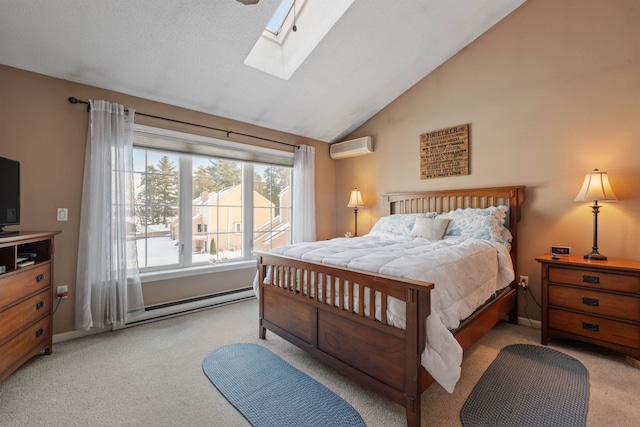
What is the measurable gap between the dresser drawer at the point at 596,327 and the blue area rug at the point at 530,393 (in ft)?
0.75

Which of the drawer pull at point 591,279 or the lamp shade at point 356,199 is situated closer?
the drawer pull at point 591,279

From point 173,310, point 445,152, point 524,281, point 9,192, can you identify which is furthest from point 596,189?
point 9,192

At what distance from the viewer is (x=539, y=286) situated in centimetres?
283

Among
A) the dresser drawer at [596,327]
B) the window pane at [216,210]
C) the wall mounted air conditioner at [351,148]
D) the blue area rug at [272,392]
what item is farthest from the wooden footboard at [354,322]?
the wall mounted air conditioner at [351,148]

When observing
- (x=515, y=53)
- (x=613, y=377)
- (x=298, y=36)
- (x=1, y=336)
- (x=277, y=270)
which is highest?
(x=298, y=36)

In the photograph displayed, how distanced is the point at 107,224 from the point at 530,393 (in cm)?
344

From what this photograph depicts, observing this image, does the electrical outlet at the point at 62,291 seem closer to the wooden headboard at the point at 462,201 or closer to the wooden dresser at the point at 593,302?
the wooden headboard at the point at 462,201

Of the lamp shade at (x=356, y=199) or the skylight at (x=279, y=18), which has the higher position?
the skylight at (x=279, y=18)

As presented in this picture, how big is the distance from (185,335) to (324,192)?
2768 mm

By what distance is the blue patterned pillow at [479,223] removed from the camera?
274 cm

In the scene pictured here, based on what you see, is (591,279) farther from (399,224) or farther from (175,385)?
(175,385)

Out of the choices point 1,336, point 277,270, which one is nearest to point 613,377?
point 277,270

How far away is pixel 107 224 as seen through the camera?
2635 mm

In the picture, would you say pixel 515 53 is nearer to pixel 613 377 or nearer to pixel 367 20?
pixel 367 20
